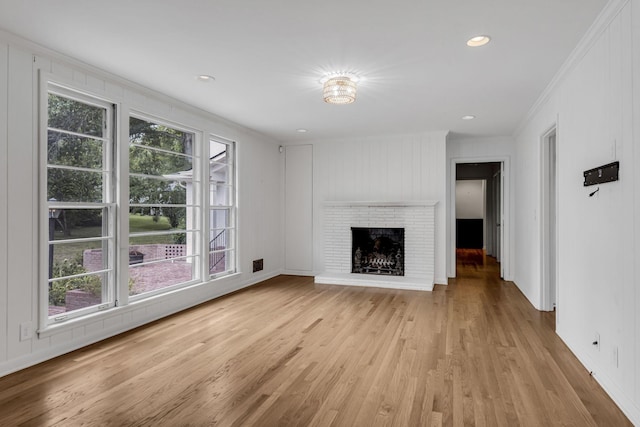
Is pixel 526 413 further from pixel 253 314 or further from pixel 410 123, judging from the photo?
pixel 410 123

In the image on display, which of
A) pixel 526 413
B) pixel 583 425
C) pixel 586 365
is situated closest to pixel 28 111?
pixel 526 413

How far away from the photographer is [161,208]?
4293 mm

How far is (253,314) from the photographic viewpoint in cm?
427

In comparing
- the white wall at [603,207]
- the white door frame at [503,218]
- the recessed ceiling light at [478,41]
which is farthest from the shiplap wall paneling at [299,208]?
the recessed ceiling light at [478,41]

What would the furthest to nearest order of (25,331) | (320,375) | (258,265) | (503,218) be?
(503,218)
(258,265)
(25,331)
(320,375)

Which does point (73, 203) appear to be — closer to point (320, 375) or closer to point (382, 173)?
point (320, 375)

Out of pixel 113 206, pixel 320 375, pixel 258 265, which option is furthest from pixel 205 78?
pixel 258 265

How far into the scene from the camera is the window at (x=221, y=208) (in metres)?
5.20

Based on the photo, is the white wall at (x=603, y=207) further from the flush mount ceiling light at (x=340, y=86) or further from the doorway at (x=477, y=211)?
the doorway at (x=477, y=211)

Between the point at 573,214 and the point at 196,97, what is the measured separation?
4.03 meters

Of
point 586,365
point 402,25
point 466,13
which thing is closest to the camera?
point 466,13

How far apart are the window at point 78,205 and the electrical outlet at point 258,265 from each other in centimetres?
→ 266

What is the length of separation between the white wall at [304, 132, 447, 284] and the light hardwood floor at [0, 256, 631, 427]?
2357mm

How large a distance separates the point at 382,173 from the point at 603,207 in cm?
405
